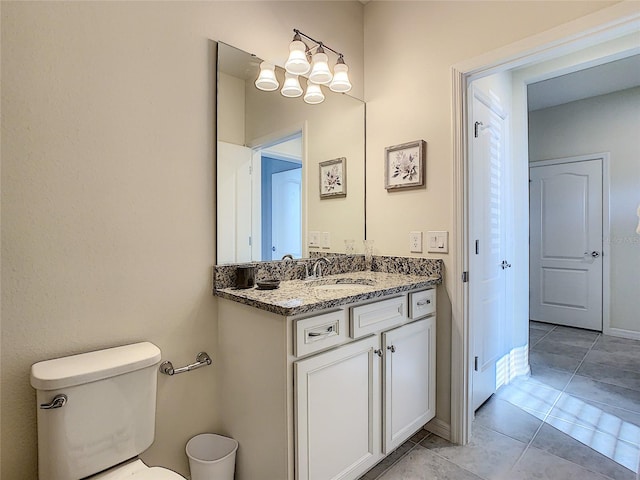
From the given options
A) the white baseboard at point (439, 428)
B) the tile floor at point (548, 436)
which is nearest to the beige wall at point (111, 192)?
the tile floor at point (548, 436)

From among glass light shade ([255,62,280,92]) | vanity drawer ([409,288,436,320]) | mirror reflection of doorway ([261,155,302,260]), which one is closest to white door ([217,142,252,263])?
mirror reflection of doorway ([261,155,302,260])

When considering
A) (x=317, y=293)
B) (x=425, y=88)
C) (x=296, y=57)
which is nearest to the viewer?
(x=317, y=293)

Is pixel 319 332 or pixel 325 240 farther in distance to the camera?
pixel 325 240

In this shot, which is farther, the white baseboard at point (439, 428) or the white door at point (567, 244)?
the white door at point (567, 244)

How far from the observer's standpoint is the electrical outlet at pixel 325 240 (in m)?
2.25

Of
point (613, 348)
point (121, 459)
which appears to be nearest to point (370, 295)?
point (121, 459)

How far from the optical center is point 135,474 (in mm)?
1188

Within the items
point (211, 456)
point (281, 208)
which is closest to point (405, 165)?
point (281, 208)

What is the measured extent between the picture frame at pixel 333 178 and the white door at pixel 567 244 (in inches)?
133

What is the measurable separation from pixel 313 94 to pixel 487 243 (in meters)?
1.52

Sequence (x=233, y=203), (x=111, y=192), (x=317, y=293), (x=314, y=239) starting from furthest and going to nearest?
(x=314, y=239)
(x=233, y=203)
(x=317, y=293)
(x=111, y=192)

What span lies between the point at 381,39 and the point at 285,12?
2.35 feet

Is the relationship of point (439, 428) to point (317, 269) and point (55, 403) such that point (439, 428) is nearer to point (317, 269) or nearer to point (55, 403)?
point (317, 269)

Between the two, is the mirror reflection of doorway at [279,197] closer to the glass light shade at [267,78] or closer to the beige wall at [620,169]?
the glass light shade at [267,78]
